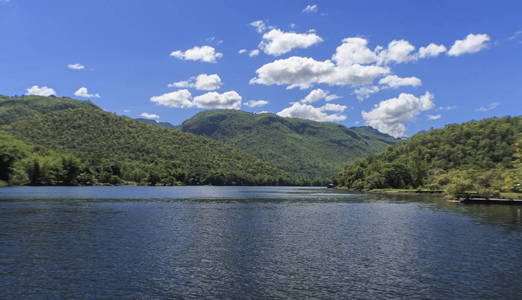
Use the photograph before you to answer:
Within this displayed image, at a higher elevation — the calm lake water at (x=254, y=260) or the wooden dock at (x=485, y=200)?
the wooden dock at (x=485, y=200)

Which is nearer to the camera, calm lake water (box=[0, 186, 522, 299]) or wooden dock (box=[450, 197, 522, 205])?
calm lake water (box=[0, 186, 522, 299])

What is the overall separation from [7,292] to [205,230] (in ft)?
135

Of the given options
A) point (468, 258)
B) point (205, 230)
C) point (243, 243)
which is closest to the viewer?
point (468, 258)

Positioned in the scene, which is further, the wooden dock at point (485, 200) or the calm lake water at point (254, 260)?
the wooden dock at point (485, 200)

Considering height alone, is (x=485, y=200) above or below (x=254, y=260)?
above

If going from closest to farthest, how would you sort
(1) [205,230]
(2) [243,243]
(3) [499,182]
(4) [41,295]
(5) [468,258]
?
(4) [41,295]
(5) [468,258]
(2) [243,243]
(1) [205,230]
(3) [499,182]

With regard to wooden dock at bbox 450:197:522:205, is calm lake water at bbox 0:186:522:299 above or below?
below

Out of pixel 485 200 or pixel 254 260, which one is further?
pixel 485 200

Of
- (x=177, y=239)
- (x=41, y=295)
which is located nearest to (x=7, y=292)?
(x=41, y=295)

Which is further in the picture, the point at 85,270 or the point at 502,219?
the point at 502,219

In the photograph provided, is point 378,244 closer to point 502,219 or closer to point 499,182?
point 502,219

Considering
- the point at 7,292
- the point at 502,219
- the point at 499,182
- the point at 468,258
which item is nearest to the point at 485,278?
the point at 468,258

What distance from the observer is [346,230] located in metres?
75.0

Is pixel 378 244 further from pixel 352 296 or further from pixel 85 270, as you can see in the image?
pixel 85 270
